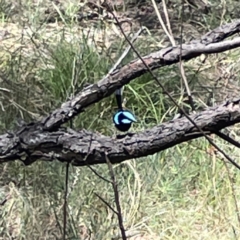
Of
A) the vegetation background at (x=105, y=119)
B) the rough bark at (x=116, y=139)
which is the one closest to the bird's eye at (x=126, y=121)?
the rough bark at (x=116, y=139)

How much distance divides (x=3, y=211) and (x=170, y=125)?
1099 millimetres

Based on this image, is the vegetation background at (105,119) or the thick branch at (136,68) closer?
the thick branch at (136,68)

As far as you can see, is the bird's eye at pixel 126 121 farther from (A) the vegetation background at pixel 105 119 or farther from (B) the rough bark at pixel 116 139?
(A) the vegetation background at pixel 105 119

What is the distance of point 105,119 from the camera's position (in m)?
2.51

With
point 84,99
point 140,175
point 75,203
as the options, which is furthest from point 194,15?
point 84,99

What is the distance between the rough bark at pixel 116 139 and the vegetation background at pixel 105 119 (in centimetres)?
44

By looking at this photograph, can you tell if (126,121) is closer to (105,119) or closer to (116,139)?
(116,139)

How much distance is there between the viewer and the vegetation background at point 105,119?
202cm

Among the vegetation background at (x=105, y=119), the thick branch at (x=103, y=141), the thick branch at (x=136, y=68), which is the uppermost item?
the vegetation background at (x=105, y=119)

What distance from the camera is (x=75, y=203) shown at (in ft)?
6.68

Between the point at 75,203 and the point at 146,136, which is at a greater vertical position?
the point at 75,203

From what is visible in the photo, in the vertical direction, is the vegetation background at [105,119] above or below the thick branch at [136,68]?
above

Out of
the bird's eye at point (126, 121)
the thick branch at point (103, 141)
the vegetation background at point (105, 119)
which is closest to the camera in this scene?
the thick branch at point (103, 141)

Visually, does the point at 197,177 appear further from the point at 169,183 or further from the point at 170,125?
the point at 170,125
